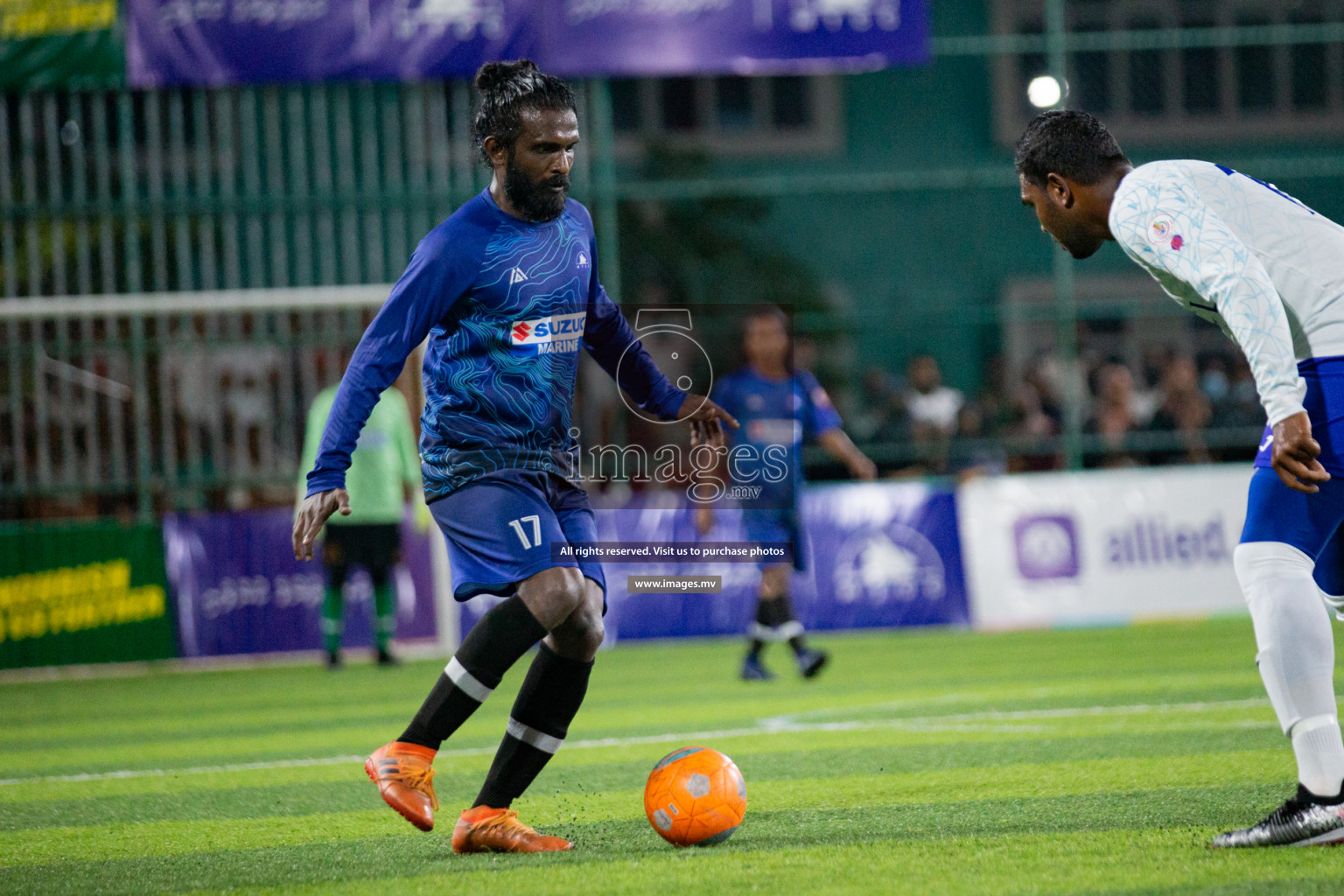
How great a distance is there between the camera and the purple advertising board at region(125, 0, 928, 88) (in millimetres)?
14594

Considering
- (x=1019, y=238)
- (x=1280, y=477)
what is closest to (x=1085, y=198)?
(x=1280, y=477)

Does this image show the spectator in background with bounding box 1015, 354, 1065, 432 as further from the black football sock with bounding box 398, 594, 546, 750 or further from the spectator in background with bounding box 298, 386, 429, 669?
the black football sock with bounding box 398, 594, 546, 750

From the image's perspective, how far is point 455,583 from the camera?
14.6ft

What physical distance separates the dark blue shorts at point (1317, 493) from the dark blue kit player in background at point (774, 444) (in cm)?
569

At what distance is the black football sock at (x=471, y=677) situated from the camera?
14.4 ft

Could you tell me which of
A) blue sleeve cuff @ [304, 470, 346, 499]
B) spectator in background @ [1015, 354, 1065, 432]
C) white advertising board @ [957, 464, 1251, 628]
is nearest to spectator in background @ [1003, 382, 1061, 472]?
spectator in background @ [1015, 354, 1065, 432]

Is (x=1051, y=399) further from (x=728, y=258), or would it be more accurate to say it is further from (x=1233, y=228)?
(x=1233, y=228)

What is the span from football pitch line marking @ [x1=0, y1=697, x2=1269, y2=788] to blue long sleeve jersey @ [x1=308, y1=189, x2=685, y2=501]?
2856 mm

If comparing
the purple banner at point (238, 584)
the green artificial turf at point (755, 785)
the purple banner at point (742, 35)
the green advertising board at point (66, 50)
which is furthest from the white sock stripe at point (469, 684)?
the green advertising board at point (66, 50)

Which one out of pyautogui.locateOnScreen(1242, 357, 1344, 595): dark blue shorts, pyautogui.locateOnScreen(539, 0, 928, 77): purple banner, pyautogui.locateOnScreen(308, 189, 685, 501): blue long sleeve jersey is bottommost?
pyautogui.locateOnScreen(1242, 357, 1344, 595): dark blue shorts

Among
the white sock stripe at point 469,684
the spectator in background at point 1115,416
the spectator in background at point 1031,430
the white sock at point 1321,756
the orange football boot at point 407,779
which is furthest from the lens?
the spectator in background at point 1031,430

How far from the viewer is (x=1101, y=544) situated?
13.5 metres

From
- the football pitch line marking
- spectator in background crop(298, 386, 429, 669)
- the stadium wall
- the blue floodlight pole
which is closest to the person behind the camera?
the football pitch line marking

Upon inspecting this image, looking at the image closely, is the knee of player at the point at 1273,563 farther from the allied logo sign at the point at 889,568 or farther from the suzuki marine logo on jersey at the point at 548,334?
the allied logo sign at the point at 889,568
